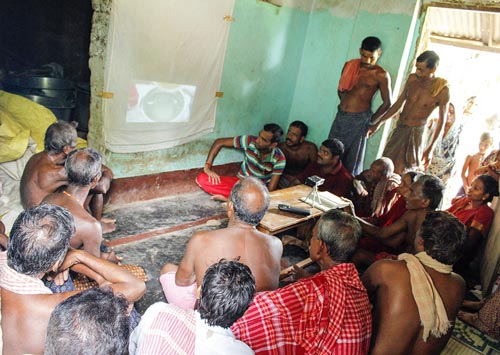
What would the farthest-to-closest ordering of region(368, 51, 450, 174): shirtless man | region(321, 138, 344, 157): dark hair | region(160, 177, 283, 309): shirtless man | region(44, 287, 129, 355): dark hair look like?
region(368, 51, 450, 174): shirtless man < region(321, 138, 344, 157): dark hair < region(160, 177, 283, 309): shirtless man < region(44, 287, 129, 355): dark hair

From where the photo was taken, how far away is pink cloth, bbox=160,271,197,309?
9.26 ft

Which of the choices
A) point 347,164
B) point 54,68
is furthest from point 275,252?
point 54,68

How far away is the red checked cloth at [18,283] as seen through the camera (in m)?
1.69

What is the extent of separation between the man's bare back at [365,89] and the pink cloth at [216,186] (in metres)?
2.18

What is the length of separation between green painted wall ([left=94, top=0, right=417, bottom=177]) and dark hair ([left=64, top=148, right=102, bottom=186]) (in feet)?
6.29

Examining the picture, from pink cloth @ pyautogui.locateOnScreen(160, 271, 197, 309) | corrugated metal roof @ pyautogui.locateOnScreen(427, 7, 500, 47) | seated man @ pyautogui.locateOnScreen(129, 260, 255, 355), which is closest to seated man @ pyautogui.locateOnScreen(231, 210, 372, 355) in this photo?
seated man @ pyautogui.locateOnScreen(129, 260, 255, 355)

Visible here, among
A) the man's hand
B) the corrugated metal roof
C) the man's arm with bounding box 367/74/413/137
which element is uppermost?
the corrugated metal roof

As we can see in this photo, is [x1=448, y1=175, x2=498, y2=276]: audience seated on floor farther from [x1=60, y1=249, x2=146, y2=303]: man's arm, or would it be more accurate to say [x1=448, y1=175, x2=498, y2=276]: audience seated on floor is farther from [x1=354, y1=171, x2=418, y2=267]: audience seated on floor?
[x1=60, y1=249, x2=146, y2=303]: man's arm

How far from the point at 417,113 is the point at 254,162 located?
2.49 metres

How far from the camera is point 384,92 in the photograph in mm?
5668

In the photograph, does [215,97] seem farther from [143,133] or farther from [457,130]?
[457,130]

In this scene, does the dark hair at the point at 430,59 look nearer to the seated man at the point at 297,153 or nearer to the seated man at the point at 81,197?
the seated man at the point at 297,153

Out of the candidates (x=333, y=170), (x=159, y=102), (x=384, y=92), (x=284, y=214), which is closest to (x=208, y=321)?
(x=284, y=214)

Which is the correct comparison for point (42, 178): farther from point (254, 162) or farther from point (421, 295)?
point (421, 295)
